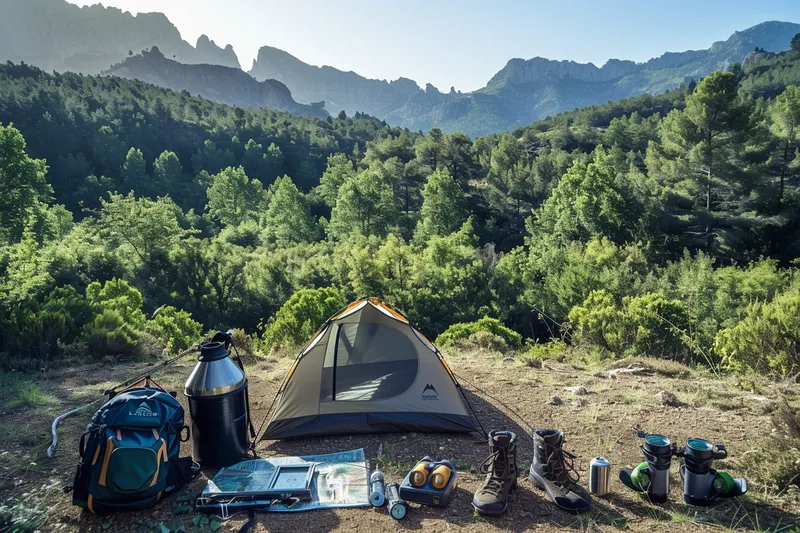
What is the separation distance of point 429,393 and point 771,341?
5907 millimetres

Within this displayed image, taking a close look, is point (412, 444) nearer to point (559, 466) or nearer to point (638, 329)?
point (559, 466)

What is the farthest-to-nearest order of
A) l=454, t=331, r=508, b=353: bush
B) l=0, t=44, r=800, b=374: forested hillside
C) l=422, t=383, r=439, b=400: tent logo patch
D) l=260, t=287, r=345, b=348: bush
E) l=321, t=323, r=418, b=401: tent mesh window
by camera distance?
l=260, t=287, r=345, b=348: bush < l=0, t=44, r=800, b=374: forested hillside < l=454, t=331, r=508, b=353: bush < l=321, t=323, r=418, b=401: tent mesh window < l=422, t=383, r=439, b=400: tent logo patch

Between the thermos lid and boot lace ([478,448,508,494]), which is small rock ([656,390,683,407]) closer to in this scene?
boot lace ([478,448,508,494])

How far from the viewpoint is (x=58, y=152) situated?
205 feet

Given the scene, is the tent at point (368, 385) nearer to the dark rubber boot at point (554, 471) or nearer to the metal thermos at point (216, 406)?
the metal thermos at point (216, 406)

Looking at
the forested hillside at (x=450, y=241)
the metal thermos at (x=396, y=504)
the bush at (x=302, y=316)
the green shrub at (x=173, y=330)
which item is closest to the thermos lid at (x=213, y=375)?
the metal thermos at (x=396, y=504)

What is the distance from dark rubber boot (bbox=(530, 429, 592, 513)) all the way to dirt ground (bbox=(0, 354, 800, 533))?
112 millimetres

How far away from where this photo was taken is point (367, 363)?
621cm

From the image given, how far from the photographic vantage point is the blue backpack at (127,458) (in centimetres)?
387

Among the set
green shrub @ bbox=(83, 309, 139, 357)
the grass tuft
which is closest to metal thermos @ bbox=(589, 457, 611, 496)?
the grass tuft

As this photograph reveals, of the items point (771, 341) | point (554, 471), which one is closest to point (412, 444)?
point (554, 471)

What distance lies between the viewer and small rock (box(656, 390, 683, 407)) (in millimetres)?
6086

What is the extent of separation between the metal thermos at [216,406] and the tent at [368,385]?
32.0 inches

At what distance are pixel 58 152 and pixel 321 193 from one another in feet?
119
